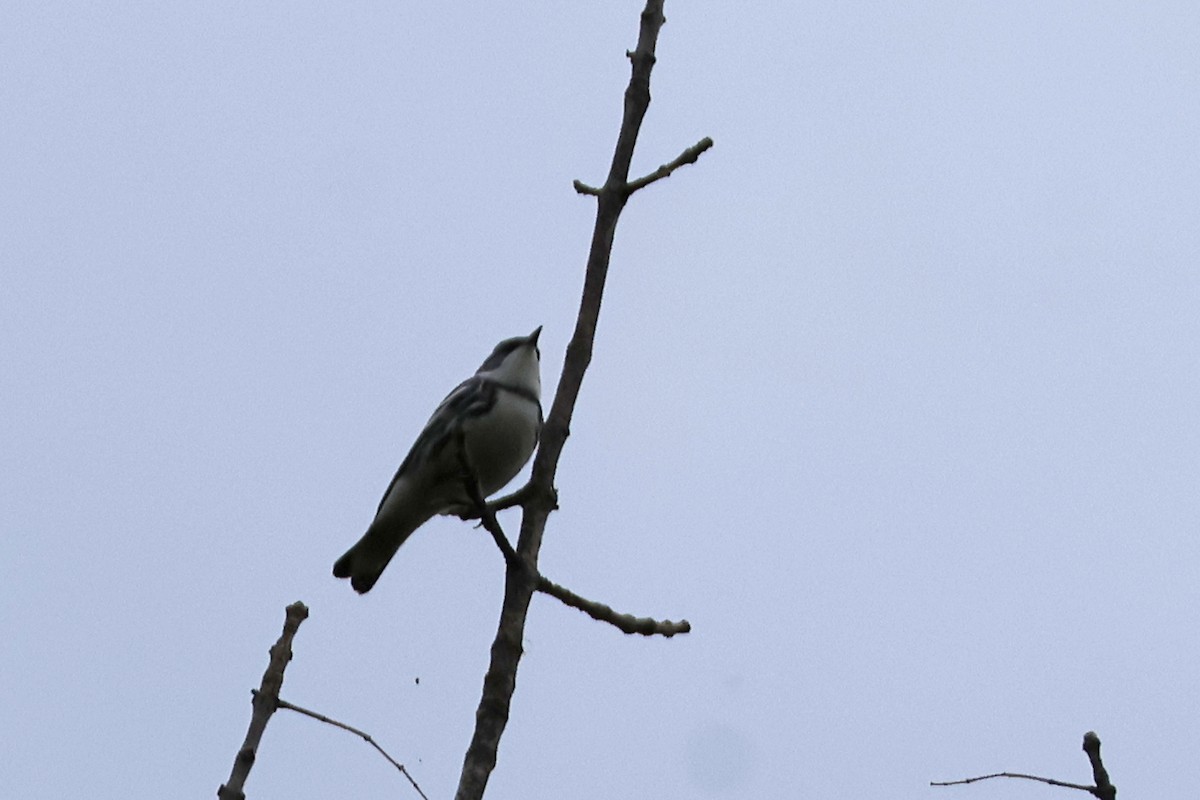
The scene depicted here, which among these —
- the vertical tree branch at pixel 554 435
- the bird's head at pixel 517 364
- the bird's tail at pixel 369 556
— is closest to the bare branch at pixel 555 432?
the vertical tree branch at pixel 554 435

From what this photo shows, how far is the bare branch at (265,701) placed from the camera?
11.5 ft

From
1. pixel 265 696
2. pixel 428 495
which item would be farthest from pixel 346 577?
pixel 265 696

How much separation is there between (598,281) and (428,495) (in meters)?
2.24

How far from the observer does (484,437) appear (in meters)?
6.18

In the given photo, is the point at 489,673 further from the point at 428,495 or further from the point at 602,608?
the point at 428,495

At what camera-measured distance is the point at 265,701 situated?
379 centimetres

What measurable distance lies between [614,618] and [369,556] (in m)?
2.47

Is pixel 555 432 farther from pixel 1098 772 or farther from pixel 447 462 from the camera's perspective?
pixel 447 462

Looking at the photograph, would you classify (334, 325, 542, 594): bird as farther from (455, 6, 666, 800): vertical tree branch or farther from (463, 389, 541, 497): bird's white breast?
(455, 6, 666, 800): vertical tree branch

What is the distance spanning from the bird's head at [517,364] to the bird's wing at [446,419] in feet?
0.60

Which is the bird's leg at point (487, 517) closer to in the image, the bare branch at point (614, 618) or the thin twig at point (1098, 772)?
the bare branch at point (614, 618)

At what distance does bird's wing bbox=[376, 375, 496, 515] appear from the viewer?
6070 millimetres

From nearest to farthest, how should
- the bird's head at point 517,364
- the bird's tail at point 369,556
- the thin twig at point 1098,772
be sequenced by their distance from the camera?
1. the thin twig at point 1098,772
2. the bird's tail at point 369,556
3. the bird's head at point 517,364

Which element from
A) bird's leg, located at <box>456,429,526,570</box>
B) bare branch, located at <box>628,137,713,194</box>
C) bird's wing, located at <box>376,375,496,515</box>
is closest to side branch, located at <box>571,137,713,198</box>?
bare branch, located at <box>628,137,713,194</box>
